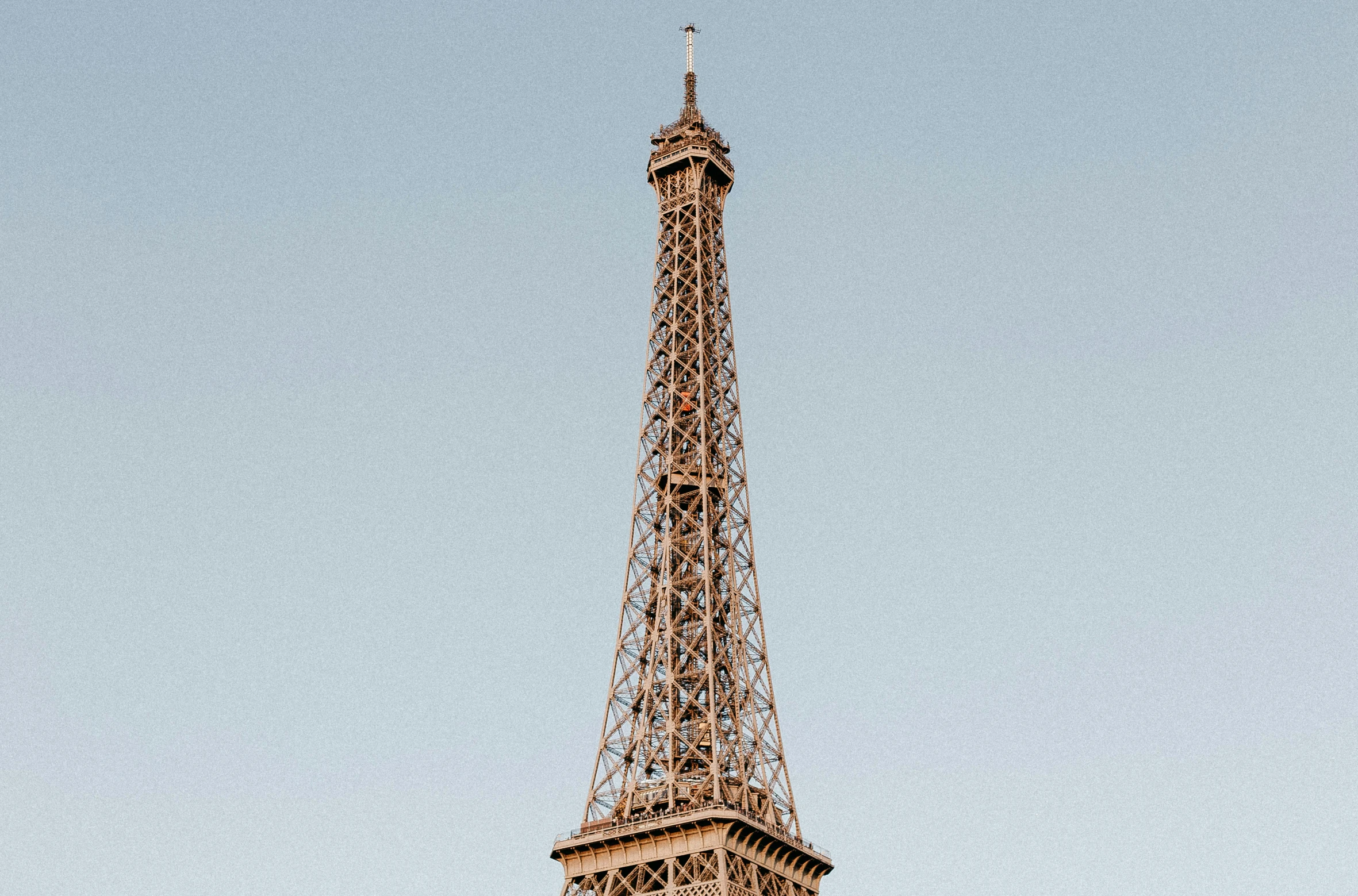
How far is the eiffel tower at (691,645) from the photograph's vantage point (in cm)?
7400

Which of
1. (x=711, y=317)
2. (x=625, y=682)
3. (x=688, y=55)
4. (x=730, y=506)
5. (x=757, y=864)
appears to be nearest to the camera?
(x=757, y=864)

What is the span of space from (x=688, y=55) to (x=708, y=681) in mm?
41723

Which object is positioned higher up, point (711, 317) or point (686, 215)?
point (686, 215)

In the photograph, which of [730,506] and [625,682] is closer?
[625,682]

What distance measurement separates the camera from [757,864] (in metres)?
74.6

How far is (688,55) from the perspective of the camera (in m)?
102

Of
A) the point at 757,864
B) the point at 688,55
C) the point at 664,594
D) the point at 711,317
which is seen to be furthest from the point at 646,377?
the point at 757,864

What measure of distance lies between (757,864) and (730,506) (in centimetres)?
1991

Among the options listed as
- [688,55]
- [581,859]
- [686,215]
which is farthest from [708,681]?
[688,55]

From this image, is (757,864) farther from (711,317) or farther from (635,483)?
(711,317)

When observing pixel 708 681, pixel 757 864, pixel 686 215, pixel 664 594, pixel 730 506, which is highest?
pixel 686 215

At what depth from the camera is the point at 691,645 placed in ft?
266

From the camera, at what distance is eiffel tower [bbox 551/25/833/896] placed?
74.0 m

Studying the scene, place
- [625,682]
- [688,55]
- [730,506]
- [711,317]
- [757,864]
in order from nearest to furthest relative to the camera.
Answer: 1. [757,864]
2. [625,682]
3. [730,506]
4. [711,317]
5. [688,55]
